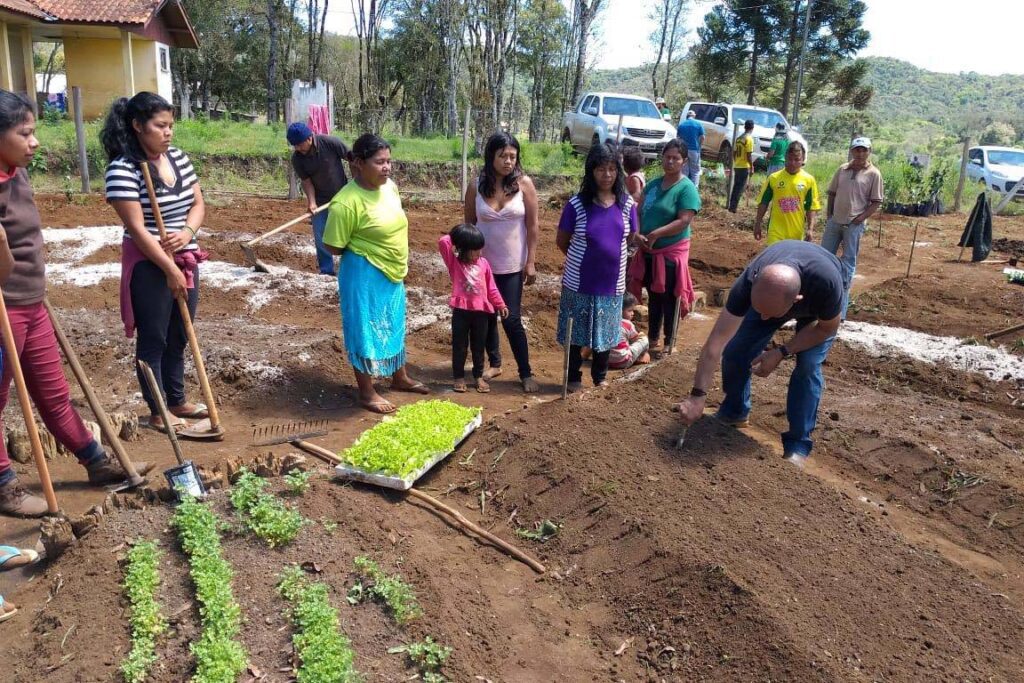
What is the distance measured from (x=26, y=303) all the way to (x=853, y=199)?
21.6 feet

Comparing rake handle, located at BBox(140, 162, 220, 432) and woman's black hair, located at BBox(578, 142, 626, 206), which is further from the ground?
woman's black hair, located at BBox(578, 142, 626, 206)

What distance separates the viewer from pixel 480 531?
3723 millimetres

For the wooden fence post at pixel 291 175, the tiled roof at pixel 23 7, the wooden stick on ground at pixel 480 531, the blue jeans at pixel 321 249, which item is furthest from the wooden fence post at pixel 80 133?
the wooden stick on ground at pixel 480 531

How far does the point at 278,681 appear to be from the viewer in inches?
104

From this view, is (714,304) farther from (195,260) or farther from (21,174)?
(21,174)

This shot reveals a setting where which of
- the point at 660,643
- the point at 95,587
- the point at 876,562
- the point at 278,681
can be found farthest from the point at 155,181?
the point at 876,562

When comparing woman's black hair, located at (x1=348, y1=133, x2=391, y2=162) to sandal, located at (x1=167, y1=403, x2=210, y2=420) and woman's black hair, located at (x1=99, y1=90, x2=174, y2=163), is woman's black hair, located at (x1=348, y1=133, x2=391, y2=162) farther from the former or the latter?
sandal, located at (x1=167, y1=403, x2=210, y2=420)

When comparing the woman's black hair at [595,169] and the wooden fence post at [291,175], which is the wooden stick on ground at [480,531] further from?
the wooden fence post at [291,175]

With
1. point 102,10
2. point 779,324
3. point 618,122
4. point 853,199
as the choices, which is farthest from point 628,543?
point 102,10

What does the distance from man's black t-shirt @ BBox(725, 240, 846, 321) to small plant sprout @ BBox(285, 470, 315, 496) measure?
7.40 feet

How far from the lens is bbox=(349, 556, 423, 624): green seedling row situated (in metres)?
3.02

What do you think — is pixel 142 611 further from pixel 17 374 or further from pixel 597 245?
pixel 597 245

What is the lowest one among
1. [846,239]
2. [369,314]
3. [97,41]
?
[369,314]

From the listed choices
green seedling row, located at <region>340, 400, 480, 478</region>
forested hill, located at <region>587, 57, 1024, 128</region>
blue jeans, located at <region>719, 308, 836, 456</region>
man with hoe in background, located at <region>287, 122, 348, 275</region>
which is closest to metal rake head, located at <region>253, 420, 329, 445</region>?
green seedling row, located at <region>340, 400, 480, 478</region>
